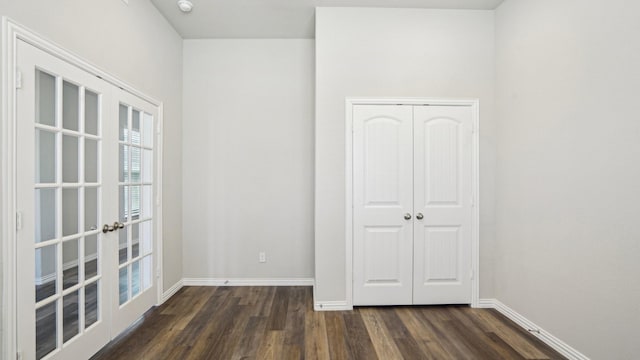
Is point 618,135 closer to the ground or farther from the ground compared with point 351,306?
farther from the ground

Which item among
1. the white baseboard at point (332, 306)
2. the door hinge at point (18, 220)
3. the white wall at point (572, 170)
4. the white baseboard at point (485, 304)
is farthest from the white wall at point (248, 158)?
the white wall at point (572, 170)

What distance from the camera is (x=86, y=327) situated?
2035 mm

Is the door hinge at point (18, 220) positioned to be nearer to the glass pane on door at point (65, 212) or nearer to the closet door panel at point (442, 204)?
the glass pane on door at point (65, 212)

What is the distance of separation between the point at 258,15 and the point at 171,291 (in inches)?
125

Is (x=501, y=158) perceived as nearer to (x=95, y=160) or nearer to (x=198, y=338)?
(x=198, y=338)

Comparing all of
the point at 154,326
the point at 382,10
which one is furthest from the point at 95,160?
the point at 382,10

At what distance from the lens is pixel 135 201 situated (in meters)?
2.61

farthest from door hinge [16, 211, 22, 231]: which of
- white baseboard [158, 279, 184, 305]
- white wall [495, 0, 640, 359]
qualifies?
white wall [495, 0, 640, 359]

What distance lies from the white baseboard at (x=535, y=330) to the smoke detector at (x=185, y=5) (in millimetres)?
4169

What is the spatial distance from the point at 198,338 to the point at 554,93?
346 cm

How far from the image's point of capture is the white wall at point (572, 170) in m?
1.77

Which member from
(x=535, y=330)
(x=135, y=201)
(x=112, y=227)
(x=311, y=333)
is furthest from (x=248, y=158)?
(x=535, y=330)

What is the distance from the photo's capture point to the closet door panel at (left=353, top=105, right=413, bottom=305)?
9.54ft

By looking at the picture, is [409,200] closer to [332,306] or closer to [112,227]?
[332,306]
